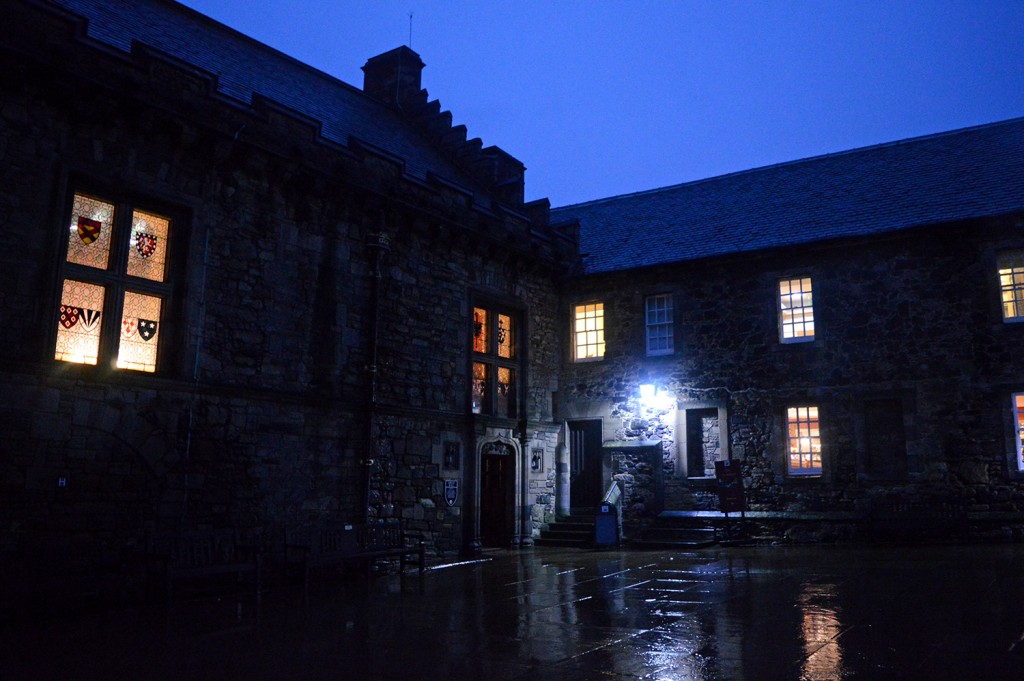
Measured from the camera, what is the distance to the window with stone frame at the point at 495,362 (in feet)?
54.8

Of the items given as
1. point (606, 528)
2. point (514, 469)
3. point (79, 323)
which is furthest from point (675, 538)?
point (79, 323)

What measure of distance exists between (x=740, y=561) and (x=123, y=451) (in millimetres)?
9543

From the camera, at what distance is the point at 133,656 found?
6375 millimetres

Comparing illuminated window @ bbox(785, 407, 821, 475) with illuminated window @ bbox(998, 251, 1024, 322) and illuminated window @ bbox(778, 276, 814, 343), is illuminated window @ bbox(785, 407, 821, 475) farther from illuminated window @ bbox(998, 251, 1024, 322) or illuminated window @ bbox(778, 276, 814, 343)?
illuminated window @ bbox(998, 251, 1024, 322)

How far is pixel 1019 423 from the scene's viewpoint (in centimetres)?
1493

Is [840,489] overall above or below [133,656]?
above

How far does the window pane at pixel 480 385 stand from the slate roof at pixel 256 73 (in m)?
4.35

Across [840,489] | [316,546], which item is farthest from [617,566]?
[840,489]

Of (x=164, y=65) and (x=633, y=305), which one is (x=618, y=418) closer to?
(x=633, y=305)

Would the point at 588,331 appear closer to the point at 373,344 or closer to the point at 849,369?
the point at 849,369

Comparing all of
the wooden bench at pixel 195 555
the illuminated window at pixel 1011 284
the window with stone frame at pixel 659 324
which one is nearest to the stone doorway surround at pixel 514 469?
the window with stone frame at pixel 659 324

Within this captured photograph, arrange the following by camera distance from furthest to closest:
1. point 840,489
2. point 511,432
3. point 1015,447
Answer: point 511,432 < point 840,489 < point 1015,447

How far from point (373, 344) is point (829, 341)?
31.7 feet

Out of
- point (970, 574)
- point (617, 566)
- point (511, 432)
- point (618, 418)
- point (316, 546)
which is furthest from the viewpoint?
point (618, 418)
